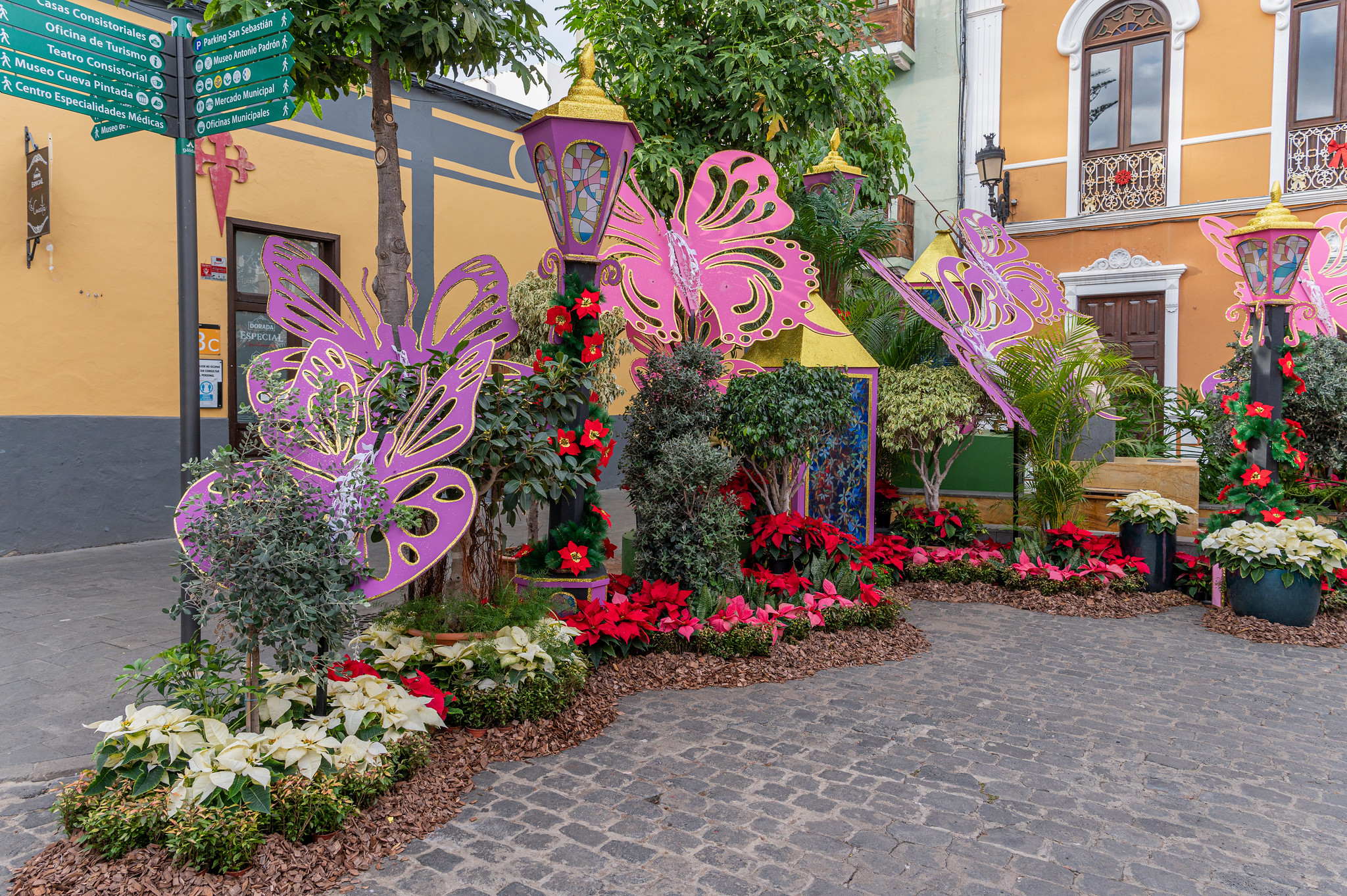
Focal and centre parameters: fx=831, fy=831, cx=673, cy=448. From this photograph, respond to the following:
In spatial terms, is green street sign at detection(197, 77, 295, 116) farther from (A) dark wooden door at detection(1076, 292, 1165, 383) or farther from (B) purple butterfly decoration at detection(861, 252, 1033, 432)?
(A) dark wooden door at detection(1076, 292, 1165, 383)

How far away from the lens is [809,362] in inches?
262

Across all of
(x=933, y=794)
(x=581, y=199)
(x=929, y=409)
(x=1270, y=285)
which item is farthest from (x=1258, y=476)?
(x=581, y=199)

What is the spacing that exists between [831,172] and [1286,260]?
3638mm

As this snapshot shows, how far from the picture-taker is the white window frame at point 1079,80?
12773 millimetres

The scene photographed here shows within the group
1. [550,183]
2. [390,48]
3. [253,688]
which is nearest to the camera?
[253,688]

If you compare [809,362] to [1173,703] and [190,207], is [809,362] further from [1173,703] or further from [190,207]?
[190,207]

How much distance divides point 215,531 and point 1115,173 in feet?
47.1

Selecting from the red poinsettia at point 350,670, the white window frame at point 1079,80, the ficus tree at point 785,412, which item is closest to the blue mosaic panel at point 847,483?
the ficus tree at point 785,412

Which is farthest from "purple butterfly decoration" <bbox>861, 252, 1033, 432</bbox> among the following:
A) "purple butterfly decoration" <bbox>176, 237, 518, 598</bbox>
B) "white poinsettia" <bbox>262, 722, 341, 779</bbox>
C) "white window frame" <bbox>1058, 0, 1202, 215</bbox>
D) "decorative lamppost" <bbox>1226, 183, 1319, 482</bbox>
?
"white window frame" <bbox>1058, 0, 1202, 215</bbox>

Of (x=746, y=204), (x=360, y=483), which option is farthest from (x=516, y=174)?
(x=360, y=483)

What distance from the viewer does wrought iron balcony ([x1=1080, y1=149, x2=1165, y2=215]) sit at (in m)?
13.0

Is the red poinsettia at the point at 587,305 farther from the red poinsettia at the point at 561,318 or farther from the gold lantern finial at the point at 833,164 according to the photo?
the gold lantern finial at the point at 833,164

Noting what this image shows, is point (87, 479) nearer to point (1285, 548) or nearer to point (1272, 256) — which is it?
point (1285, 548)

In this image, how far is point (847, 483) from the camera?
7031 millimetres
